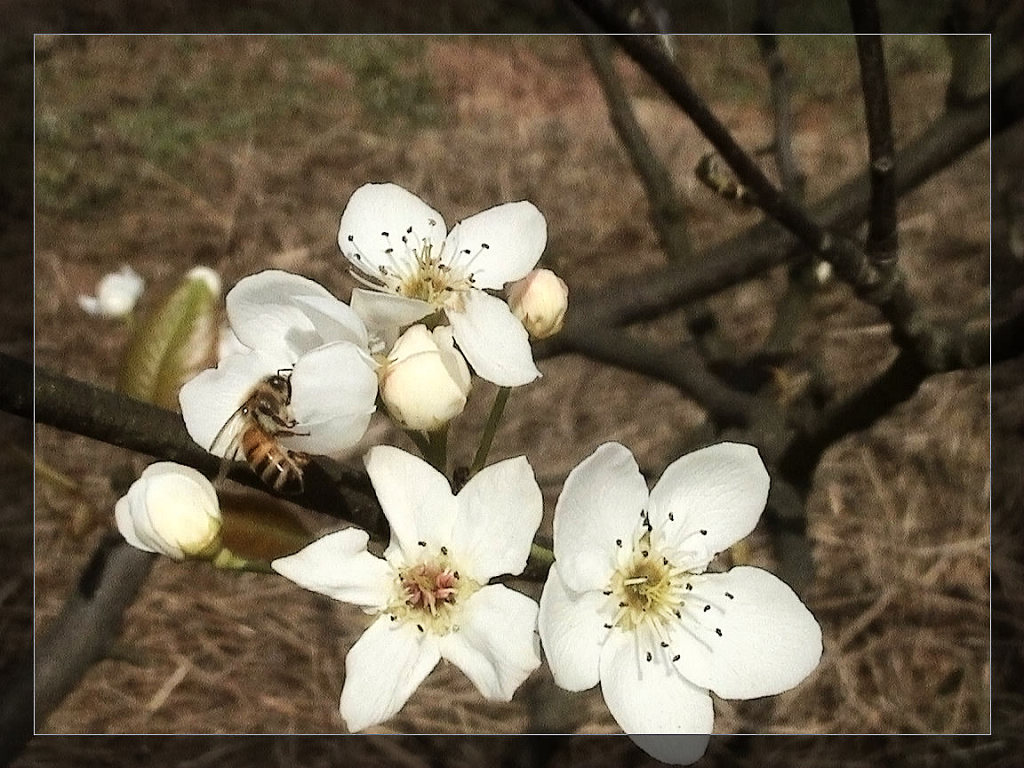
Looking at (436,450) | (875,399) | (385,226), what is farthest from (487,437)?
(875,399)

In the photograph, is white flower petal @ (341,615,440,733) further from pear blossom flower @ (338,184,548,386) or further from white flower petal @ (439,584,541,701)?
pear blossom flower @ (338,184,548,386)

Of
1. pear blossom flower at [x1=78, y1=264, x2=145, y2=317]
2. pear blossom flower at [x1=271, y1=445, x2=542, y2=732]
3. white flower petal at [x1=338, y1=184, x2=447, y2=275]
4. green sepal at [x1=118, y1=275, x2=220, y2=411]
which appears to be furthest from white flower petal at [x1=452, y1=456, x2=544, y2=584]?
pear blossom flower at [x1=78, y1=264, x2=145, y2=317]

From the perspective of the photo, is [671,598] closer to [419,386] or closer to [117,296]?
[419,386]

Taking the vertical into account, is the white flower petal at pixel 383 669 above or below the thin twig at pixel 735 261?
below

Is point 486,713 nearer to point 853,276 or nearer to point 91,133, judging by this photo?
point 853,276

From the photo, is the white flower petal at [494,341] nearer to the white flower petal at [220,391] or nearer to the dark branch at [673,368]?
the white flower petal at [220,391]

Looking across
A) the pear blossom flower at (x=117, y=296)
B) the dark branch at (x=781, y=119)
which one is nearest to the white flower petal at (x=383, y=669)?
the dark branch at (x=781, y=119)
